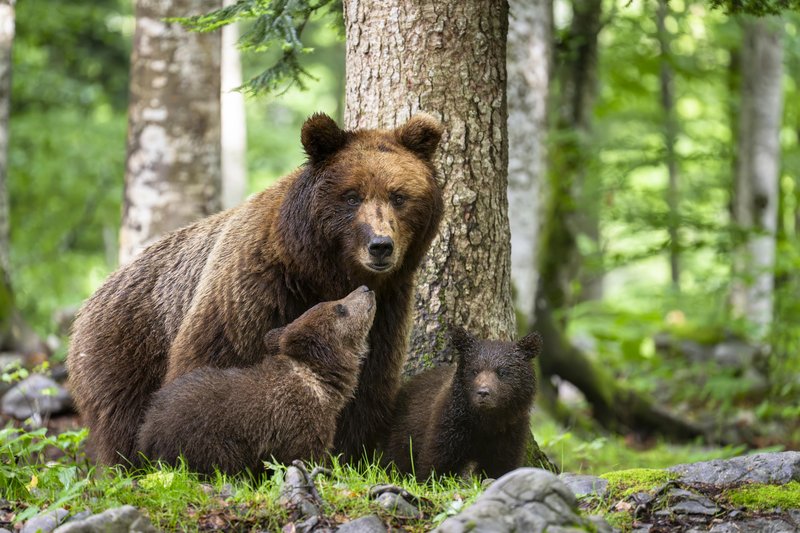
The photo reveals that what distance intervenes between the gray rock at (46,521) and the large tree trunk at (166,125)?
6.35 m

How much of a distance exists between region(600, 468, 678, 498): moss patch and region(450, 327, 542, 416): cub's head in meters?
0.86

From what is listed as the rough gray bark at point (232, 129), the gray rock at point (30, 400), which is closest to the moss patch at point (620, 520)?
the gray rock at point (30, 400)

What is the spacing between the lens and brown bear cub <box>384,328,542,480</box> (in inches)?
249

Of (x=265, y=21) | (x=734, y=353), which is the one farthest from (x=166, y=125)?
(x=734, y=353)

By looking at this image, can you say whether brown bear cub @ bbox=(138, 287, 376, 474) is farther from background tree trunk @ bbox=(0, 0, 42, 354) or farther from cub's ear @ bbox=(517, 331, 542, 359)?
background tree trunk @ bbox=(0, 0, 42, 354)

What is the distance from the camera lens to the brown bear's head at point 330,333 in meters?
5.89

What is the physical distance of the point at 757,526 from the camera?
4.98 m

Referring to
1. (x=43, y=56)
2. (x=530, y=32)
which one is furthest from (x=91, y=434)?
(x=43, y=56)

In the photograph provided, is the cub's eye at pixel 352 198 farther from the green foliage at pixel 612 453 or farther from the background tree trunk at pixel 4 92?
the background tree trunk at pixel 4 92

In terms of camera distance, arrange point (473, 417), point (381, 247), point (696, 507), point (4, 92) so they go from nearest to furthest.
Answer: point (696, 507), point (381, 247), point (473, 417), point (4, 92)

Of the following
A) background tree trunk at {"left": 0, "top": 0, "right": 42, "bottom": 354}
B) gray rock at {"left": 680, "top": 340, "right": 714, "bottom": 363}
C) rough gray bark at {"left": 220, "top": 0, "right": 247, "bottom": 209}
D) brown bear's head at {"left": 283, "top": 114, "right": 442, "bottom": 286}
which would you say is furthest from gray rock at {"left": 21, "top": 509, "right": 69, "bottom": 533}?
rough gray bark at {"left": 220, "top": 0, "right": 247, "bottom": 209}

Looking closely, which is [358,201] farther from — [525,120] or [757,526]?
[525,120]

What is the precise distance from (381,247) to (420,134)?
3.19 feet

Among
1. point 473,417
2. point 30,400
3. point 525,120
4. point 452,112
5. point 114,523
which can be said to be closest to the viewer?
point 114,523
